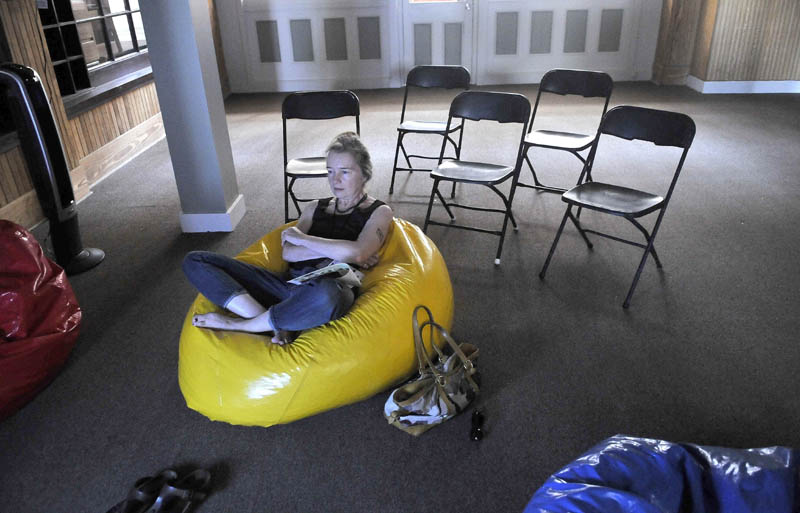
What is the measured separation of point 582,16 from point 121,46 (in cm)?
524

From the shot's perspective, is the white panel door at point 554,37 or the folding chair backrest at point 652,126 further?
the white panel door at point 554,37

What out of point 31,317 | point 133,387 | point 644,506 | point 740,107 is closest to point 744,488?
point 644,506

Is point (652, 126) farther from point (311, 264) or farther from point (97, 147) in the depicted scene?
point (97, 147)

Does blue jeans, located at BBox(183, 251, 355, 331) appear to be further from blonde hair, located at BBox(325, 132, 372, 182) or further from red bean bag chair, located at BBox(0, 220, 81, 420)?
red bean bag chair, located at BBox(0, 220, 81, 420)

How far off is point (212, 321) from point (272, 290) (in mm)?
294

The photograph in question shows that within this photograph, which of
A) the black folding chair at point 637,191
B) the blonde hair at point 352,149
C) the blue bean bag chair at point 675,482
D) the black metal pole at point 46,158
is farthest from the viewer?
the black metal pole at point 46,158

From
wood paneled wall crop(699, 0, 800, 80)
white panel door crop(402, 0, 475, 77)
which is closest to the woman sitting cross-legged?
white panel door crop(402, 0, 475, 77)

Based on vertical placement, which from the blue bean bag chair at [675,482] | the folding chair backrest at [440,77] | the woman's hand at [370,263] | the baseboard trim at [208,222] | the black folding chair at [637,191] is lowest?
the baseboard trim at [208,222]

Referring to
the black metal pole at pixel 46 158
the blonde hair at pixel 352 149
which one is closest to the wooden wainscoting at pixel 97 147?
the black metal pole at pixel 46 158

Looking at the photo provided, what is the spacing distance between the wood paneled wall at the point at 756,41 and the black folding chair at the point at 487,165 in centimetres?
442

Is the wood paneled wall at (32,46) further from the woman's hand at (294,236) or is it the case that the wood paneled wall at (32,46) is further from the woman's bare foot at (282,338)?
the woman's bare foot at (282,338)

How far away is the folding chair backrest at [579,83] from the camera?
3.89 meters

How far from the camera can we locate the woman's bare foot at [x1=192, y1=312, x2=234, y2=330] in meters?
2.11

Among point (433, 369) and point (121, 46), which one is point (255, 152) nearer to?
point (121, 46)
